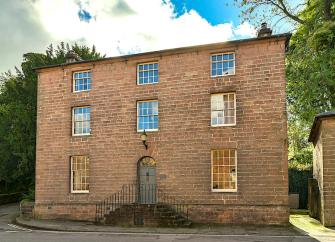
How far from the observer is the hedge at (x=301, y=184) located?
23.8m

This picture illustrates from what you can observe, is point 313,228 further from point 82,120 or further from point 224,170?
point 82,120

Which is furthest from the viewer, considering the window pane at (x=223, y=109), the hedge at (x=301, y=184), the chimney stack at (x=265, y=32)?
the hedge at (x=301, y=184)

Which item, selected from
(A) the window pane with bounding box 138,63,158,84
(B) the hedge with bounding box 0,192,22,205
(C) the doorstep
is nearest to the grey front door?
(C) the doorstep

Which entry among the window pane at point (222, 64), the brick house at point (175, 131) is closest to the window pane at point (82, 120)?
the brick house at point (175, 131)

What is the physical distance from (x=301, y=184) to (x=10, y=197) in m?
21.8

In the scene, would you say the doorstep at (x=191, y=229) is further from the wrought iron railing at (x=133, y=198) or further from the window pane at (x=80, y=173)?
the window pane at (x=80, y=173)

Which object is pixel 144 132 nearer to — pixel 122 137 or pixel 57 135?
pixel 122 137

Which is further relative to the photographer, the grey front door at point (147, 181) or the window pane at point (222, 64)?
the grey front door at point (147, 181)

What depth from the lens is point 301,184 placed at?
2391 cm

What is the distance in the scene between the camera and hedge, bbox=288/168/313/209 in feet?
77.9

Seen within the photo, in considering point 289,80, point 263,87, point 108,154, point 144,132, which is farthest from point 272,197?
point 289,80

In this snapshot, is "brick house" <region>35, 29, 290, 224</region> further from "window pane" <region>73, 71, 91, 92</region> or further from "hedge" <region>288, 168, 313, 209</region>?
"hedge" <region>288, 168, 313, 209</region>

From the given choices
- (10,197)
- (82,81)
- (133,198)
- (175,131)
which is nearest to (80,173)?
(133,198)

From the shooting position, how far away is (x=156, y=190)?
19.0 meters
